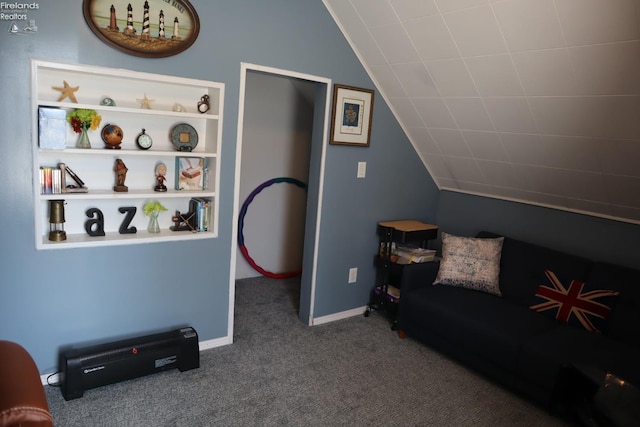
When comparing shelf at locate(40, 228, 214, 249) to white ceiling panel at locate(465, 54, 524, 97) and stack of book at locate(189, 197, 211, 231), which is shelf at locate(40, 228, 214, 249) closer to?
stack of book at locate(189, 197, 211, 231)

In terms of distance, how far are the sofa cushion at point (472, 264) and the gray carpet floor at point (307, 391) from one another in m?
0.54

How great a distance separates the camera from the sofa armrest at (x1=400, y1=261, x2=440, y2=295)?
3023mm

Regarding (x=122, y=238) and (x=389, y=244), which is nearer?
(x=122, y=238)

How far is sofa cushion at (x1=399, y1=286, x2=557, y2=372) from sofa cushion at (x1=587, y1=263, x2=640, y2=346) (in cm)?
32

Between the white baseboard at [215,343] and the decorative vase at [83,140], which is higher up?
the decorative vase at [83,140]

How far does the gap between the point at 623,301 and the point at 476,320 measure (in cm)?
83

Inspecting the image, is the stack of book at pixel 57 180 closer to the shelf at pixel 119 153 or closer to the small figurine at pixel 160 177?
the shelf at pixel 119 153

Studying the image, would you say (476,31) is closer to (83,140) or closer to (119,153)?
(119,153)

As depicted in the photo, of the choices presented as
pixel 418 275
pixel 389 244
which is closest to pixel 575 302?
pixel 418 275

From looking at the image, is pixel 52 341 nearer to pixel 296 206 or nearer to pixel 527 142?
pixel 296 206

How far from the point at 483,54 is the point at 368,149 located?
112cm

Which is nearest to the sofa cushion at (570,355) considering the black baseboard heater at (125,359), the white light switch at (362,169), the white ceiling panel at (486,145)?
the white ceiling panel at (486,145)

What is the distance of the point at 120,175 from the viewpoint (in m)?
2.42

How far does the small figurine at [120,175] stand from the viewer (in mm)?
2410
